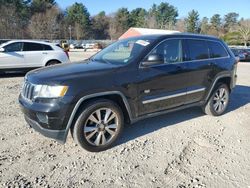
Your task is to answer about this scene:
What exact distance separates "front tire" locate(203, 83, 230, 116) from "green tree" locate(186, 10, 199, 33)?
84.0m

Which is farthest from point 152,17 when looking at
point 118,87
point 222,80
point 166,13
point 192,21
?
point 118,87

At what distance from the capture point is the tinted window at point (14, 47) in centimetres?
1101

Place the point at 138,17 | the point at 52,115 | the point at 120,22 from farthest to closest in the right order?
the point at 138,17 < the point at 120,22 < the point at 52,115

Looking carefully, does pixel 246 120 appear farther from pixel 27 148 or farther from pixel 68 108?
pixel 27 148

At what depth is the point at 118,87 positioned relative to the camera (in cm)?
412

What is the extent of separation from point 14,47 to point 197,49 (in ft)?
27.8

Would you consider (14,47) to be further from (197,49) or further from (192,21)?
(192,21)

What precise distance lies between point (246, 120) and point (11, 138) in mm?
4771

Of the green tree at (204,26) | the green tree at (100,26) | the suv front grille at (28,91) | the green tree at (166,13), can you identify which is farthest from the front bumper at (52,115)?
the green tree at (166,13)

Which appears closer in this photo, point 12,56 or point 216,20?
point 12,56

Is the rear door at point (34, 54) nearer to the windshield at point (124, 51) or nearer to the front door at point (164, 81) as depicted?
the windshield at point (124, 51)

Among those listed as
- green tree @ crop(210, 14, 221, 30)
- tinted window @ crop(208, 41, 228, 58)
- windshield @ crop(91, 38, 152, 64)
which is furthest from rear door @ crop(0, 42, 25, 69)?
green tree @ crop(210, 14, 221, 30)

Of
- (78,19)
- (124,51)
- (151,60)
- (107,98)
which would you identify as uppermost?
(78,19)

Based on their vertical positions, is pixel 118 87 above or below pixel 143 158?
above
